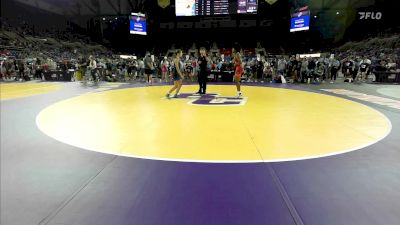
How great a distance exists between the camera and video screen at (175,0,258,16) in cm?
2702

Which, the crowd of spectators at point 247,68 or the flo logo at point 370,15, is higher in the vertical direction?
the flo logo at point 370,15

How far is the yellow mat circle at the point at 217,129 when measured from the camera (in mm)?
3943

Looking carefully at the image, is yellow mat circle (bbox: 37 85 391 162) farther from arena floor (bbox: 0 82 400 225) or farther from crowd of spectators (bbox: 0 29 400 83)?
crowd of spectators (bbox: 0 29 400 83)

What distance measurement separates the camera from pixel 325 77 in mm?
18453

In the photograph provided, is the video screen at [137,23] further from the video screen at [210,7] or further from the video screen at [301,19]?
the video screen at [301,19]

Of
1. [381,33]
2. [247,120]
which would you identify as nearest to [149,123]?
[247,120]

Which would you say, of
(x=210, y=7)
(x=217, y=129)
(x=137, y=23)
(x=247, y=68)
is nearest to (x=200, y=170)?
(x=217, y=129)

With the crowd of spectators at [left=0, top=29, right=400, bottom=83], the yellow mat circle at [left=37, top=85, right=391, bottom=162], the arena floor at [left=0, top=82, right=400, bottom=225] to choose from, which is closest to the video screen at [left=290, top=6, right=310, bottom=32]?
the crowd of spectators at [left=0, top=29, right=400, bottom=83]

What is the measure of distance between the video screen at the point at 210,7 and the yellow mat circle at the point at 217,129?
2125cm

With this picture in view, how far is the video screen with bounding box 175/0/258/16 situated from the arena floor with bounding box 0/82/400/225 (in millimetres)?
22921

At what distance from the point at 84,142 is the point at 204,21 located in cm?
3737

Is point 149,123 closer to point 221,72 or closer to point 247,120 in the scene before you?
point 247,120

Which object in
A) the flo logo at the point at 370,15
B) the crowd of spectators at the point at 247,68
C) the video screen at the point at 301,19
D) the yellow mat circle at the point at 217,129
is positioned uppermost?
the flo logo at the point at 370,15

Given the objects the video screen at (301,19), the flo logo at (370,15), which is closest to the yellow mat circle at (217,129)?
the video screen at (301,19)
